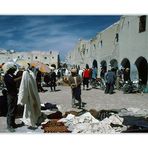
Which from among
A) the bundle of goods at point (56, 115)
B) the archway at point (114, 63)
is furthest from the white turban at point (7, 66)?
the archway at point (114, 63)

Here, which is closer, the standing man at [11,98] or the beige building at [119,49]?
the standing man at [11,98]

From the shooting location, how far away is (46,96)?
773 centimetres

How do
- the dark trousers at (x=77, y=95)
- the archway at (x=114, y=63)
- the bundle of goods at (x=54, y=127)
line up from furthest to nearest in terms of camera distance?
1. the archway at (x=114, y=63)
2. the dark trousers at (x=77, y=95)
3. the bundle of goods at (x=54, y=127)

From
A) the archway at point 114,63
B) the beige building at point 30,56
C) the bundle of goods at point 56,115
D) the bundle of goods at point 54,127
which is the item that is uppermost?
the beige building at point 30,56

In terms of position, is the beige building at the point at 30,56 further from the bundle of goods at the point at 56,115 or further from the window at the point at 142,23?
the window at the point at 142,23

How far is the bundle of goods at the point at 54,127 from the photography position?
7282 mm

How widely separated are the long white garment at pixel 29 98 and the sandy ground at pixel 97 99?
0.73ft

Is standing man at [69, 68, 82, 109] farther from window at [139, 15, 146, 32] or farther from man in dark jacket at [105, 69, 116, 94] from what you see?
window at [139, 15, 146, 32]

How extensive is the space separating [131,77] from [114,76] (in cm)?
44

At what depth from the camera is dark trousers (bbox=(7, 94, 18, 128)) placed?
7.17 m

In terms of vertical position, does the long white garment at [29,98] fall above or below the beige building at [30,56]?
below

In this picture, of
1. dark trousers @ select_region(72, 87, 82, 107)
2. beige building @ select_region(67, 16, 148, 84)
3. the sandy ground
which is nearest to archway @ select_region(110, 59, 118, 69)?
beige building @ select_region(67, 16, 148, 84)

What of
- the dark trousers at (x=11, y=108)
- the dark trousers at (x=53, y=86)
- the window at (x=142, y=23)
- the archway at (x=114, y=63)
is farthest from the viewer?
the archway at (x=114, y=63)

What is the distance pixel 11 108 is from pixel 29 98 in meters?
0.36
